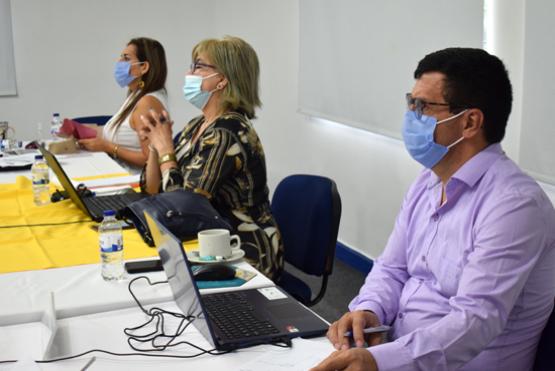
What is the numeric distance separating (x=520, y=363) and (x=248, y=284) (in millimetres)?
737

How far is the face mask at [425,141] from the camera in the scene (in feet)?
5.82

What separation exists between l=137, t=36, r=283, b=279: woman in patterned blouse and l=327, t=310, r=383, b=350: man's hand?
0.95 m

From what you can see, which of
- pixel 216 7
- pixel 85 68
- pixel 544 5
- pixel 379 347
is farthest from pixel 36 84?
pixel 379 347

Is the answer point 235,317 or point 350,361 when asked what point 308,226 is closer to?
point 235,317

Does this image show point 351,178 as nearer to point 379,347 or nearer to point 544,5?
point 544,5

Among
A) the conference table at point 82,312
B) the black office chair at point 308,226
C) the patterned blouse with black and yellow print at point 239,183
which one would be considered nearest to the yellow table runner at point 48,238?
the conference table at point 82,312

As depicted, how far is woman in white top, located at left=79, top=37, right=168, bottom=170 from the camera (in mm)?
4062

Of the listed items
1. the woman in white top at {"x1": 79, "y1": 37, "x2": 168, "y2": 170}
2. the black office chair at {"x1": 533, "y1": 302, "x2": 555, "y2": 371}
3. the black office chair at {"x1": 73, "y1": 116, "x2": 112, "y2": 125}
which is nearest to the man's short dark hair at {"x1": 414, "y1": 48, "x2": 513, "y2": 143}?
the black office chair at {"x1": 533, "y1": 302, "x2": 555, "y2": 371}

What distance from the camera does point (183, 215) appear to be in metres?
2.36

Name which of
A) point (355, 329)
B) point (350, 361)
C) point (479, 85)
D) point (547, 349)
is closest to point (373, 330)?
point (355, 329)

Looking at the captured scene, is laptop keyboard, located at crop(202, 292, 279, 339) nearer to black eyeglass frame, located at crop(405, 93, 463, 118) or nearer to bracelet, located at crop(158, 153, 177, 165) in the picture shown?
black eyeglass frame, located at crop(405, 93, 463, 118)

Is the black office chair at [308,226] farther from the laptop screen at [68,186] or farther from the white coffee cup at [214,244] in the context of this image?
the laptop screen at [68,186]

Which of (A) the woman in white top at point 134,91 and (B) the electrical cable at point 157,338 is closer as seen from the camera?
(B) the electrical cable at point 157,338

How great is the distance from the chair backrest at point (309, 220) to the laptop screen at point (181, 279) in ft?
3.02
